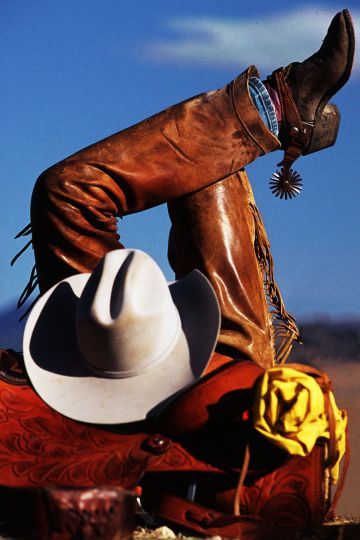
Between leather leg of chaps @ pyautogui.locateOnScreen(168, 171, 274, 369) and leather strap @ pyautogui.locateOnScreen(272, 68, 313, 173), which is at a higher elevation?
leather strap @ pyautogui.locateOnScreen(272, 68, 313, 173)

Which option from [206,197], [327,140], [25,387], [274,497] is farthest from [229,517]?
[327,140]

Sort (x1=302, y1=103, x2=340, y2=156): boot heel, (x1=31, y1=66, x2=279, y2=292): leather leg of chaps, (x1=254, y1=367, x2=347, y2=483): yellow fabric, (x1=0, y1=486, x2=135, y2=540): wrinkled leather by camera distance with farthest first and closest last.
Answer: (x1=302, y1=103, x2=340, y2=156): boot heel, (x1=31, y1=66, x2=279, y2=292): leather leg of chaps, (x1=254, y1=367, x2=347, y2=483): yellow fabric, (x1=0, y1=486, x2=135, y2=540): wrinkled leather

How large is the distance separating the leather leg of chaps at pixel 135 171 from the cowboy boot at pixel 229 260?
0.24 feet

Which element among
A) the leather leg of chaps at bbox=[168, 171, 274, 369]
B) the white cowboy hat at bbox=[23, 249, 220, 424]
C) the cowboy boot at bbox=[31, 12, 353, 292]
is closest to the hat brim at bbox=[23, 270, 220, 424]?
the white cowboy hat at bbox=[23, 249, 220, 424]

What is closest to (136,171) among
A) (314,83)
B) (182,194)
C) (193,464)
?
(182,194)

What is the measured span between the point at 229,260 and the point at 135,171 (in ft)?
1.32

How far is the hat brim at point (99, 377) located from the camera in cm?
225

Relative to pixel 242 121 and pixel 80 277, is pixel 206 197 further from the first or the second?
pixel 80 277

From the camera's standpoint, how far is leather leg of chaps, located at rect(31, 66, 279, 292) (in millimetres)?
2756

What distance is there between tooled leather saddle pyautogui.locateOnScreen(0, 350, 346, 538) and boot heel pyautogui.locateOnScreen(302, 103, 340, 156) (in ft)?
3.41

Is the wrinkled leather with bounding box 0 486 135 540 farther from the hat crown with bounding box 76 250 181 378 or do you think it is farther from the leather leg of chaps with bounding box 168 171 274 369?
the leather leg of chaps with bounding box 168 171 274 369

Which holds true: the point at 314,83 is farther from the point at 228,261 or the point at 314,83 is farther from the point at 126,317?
the point at 126,317

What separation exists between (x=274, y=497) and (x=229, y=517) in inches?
6.5

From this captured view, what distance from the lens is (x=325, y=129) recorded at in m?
3.04
